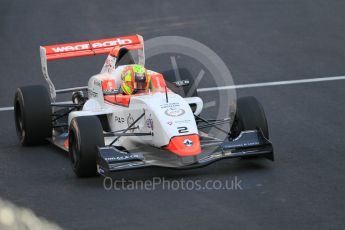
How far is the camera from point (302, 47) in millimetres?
21969

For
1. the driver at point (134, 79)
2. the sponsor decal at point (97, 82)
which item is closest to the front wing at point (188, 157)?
the driver at point (134, 79)

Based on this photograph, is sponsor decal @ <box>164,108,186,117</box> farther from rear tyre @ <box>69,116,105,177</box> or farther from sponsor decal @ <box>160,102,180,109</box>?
rear tyre @ <box>69,116,105,177</box>

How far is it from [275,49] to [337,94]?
4512mm

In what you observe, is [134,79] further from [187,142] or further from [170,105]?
[187,142]

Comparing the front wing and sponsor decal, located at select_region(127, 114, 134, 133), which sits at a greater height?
sponsor decal, located at select_region(127, 114, 134, 133)

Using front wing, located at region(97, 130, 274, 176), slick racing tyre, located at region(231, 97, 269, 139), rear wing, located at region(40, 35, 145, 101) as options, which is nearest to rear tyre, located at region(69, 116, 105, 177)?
front wing, located at region(97, 130, 274, 176)

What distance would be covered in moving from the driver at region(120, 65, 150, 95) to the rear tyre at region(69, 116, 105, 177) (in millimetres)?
1343

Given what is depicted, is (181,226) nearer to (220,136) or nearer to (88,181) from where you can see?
(88,181)

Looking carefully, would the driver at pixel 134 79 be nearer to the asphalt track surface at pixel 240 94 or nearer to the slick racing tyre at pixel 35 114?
the slick racing tyre at pixel 35 114

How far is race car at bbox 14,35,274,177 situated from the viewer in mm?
12477

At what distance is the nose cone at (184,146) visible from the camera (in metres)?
12.4

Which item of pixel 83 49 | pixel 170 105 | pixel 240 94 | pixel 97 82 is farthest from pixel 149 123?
pixel 240 94

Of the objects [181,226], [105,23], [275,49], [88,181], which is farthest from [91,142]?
[105,23]

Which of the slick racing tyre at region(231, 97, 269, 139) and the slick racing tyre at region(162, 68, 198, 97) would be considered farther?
the slick racing tyre at region(162, 68, 198, 97)
